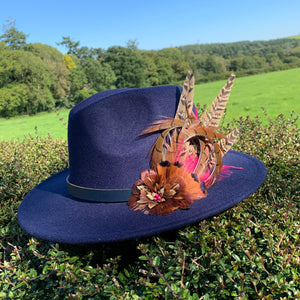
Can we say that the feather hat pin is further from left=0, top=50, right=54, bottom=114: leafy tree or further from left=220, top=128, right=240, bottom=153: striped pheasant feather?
left=0, top=50, right=54, bottom=114: leafy tree

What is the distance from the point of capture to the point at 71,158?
1.94 m

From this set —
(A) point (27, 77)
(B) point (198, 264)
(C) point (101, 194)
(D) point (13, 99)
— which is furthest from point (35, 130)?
(A) point (27, 77)

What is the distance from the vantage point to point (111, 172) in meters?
1.75

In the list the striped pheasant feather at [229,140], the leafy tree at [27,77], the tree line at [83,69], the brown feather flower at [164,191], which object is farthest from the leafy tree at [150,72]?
the brown feather flower at [164,191]

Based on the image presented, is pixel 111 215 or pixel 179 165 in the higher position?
pixel 179 165

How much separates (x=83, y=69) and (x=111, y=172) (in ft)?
183

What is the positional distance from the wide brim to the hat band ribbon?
0.03 meters

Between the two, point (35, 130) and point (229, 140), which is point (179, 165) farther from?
point (35, 130)

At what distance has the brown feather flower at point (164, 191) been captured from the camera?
61.7 inches

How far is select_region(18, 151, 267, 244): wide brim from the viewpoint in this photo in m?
1.51

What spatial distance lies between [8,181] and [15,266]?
1.81 meters

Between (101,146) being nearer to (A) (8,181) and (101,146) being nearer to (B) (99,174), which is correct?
(B) (99,174)

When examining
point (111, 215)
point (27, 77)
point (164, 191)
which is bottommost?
point (111, 215)

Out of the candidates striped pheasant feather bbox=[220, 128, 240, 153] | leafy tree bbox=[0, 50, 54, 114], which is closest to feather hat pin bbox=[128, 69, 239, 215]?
striped pheasant feather bbox=[220, 128, 240, 153]
